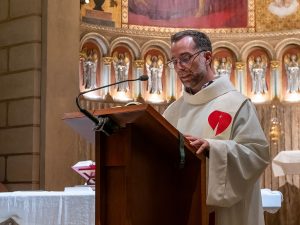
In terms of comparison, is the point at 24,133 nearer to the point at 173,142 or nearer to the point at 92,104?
the point at 92,104

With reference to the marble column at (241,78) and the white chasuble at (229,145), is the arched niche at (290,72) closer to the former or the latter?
the marble column at (241,78)

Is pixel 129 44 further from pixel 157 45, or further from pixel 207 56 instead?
pixel 207 56

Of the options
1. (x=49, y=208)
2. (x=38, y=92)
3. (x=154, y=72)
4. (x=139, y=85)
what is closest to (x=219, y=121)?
(x=49, y=208)

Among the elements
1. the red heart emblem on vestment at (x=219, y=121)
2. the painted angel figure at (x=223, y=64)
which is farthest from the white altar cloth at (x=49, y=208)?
the painted angel figure at (x=223, y=64)

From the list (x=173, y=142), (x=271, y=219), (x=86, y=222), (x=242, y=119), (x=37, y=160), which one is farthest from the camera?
(x=271, y=219)

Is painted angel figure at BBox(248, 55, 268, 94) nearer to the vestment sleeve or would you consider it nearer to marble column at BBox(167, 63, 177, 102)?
marble column at BBox(167, 63, 177, 102)

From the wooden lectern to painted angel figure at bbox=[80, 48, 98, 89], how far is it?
6.30 meters

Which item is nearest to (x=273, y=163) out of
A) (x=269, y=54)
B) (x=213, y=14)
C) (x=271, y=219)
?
(x=271, y=219)

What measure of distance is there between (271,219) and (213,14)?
341cm

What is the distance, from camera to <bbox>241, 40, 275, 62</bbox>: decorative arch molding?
9516 millimetres

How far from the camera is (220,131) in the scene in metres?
2.64

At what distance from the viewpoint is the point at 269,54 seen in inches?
376

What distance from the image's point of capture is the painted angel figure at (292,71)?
9438mm

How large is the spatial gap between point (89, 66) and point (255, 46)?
8.97ft
